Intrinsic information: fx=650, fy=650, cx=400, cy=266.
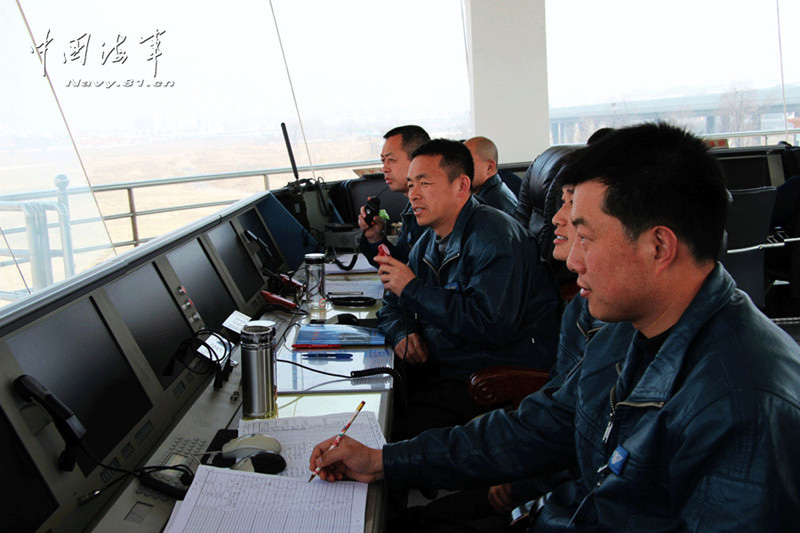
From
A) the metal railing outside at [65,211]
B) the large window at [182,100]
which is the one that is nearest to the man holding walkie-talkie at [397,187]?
the large window at [182,100]

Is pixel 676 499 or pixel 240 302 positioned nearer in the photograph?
pixel 676 499

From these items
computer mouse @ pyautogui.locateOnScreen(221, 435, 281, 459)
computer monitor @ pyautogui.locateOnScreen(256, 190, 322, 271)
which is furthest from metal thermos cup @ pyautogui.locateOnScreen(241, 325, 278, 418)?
computer monitor @ pyautogui.locateOnScreen(256, 190, 322, 271)

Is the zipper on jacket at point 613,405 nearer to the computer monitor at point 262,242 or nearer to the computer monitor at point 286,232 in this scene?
the computer monitor at point 262,242

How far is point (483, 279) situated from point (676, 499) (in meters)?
1.22

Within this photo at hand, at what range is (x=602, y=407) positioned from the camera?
1057mm

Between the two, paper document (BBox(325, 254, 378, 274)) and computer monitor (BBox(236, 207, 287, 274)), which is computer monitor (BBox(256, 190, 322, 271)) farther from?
paper document (BBox(325, 254, 378, 274))

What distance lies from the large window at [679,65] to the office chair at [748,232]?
3.24m

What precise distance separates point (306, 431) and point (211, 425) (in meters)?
0.23

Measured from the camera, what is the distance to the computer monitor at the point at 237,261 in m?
2.28

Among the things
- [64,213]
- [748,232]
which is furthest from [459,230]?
[64,213]

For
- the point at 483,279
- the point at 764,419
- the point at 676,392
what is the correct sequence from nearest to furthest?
the point at 764,419
the point at 676,392
the point at 483,279

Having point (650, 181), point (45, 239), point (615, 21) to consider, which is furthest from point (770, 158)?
point (45, 239)

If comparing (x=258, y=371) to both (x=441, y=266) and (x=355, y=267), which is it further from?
(x=355, y=267)

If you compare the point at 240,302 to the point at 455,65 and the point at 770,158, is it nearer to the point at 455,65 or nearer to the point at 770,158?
the point at 770,158
